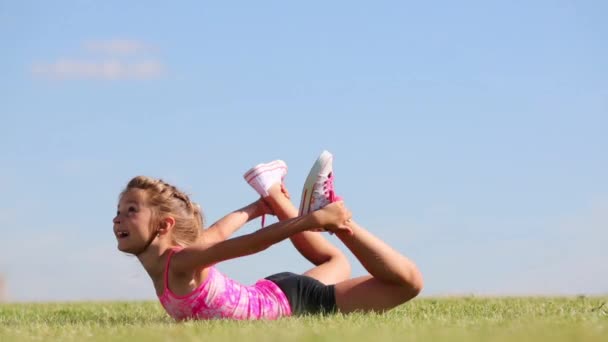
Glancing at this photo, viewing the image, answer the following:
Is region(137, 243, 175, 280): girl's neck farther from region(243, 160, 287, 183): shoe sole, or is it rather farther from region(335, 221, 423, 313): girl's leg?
region(335, 221, 423, 313): girl's leg

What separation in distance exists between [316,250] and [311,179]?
3.96 feet

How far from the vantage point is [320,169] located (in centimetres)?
697

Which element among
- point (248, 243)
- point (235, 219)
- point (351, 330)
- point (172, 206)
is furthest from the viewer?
point (235, 219)

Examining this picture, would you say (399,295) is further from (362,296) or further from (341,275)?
(341,275)

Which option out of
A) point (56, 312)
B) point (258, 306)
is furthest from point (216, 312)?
point (56, 312)

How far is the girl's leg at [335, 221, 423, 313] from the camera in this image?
6938 millimetres

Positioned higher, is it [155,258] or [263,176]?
[263,176]

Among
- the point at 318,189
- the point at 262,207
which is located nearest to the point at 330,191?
the point at 318,189

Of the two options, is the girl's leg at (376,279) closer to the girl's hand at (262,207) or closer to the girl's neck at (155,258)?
the girl's hand at (262,207)

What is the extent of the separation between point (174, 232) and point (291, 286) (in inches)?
44.1

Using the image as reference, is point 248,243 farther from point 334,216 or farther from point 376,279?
point 376,279

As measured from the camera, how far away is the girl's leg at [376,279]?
22.8 ft

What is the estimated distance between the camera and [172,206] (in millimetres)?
6930

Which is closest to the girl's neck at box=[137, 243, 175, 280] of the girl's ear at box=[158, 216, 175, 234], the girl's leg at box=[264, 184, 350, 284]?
the girl's ear at box=[158, 216, 175, 234]
